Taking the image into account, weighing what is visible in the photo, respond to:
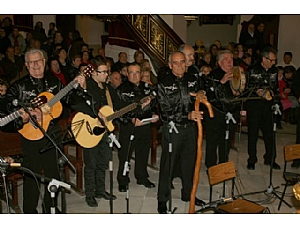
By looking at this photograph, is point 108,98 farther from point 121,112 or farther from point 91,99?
point 91,99

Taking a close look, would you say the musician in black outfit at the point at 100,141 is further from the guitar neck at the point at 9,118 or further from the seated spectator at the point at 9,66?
the seated spectator at the point at 9,66

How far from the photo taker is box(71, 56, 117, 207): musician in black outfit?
6.40 m

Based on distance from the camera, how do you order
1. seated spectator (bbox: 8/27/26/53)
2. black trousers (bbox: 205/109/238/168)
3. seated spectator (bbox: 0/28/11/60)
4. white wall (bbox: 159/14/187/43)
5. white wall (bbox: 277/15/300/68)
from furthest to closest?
1. seated spectator (bbox: 8/27/26/53)
2. white wall (bbox: 277/15/300/68)
3. seated spectator (bbox: 0/28/11/60)
4. white wall (bbox: 159/14/187/43)
5. black trousers (bbox: 205/109/238/168)

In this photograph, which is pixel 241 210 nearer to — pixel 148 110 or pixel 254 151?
pixel 148 110

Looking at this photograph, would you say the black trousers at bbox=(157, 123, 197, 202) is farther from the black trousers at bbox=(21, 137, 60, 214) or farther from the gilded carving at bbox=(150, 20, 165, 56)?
the gilded carving at bbox=(150, 20, 165, 56)

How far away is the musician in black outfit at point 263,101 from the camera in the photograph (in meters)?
7.80

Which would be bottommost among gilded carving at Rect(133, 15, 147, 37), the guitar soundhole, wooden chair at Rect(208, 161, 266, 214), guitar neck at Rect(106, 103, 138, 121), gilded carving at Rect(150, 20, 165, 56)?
wooden chair at Rect(208, 161, 266, 214)

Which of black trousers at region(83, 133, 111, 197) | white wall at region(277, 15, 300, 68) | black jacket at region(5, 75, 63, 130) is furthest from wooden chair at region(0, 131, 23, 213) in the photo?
white wall at region(277, 15, 300, 68)

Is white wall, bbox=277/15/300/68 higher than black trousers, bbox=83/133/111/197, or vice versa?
white wall, bbox=277/15/300/68

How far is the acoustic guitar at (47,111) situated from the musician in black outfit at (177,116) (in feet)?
3.43

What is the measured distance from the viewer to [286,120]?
11219 millimetres

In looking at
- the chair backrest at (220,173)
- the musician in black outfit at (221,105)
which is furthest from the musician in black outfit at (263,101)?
the chair backrest at (220,173)

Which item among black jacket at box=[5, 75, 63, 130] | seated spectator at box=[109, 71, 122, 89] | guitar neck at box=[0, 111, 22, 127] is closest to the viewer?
guitar neck at box=[0, 111, 22, 127]
